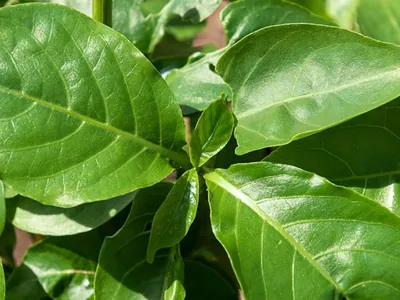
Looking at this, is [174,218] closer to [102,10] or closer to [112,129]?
[112,129]

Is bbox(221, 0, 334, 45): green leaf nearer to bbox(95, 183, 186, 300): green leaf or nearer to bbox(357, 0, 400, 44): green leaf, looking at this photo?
bbox(357, 0, 400, 44): green leaf

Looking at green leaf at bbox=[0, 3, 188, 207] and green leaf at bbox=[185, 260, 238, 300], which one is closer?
green leaf at bbox=[0, 3, 188, 207]

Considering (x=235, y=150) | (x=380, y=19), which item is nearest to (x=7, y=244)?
(x=235, y=150)

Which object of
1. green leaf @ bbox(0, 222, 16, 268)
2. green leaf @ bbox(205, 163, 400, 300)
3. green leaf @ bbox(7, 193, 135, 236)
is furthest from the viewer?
green leaf @ bbox(0, 222, 16, 268)

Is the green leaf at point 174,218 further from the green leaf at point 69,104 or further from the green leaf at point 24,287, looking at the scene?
the green leaf at point 24,287

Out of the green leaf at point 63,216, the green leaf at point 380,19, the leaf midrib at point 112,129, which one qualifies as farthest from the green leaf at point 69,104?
the green leaf at point 380,19

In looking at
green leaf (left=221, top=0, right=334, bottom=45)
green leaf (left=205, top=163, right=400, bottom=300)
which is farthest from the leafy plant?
green leaf (left=221, top=0, right=334, bottom=45)
